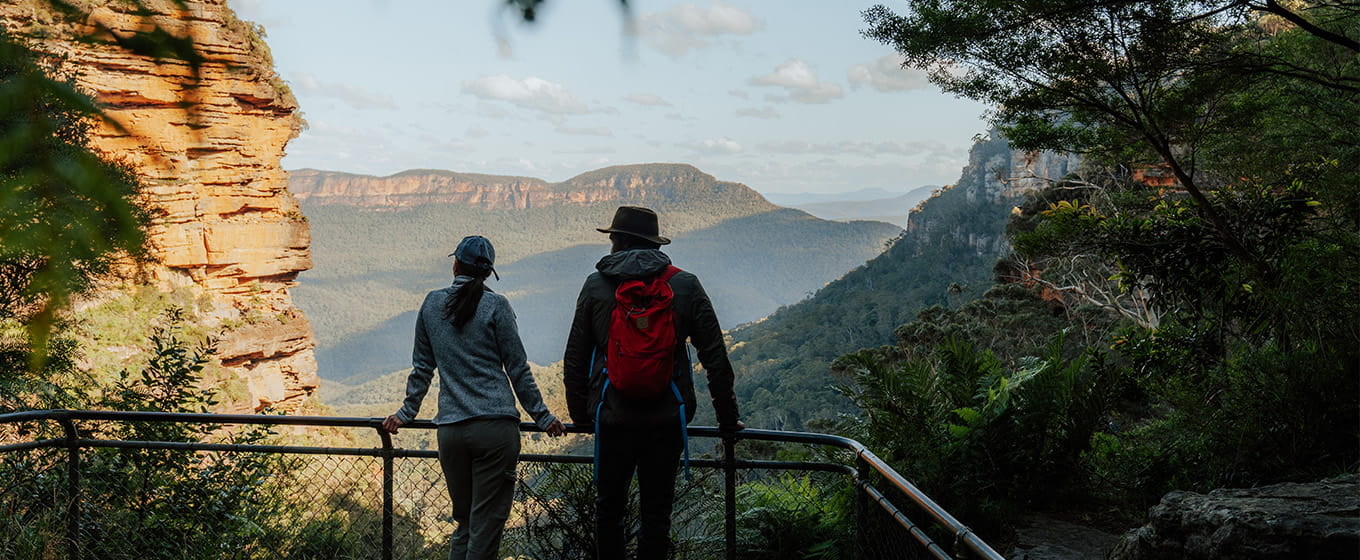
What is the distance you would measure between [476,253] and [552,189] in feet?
578

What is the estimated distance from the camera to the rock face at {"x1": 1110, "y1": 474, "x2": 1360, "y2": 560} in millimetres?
2551

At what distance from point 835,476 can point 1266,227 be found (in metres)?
3.40

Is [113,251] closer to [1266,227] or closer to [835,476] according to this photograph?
[835,476]

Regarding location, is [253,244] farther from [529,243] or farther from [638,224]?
[529,243]

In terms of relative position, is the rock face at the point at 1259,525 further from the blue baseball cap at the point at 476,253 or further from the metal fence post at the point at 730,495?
the blue baseball cap at the point at 476,253

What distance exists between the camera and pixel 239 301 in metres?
28.1

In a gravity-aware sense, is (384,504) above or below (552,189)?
below

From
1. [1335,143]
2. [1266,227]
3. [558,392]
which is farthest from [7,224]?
[558,392]

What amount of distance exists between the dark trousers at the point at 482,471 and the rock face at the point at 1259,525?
2566mm

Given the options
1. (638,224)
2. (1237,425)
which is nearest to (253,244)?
(638,224)

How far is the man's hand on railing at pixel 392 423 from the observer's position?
10.8 feet

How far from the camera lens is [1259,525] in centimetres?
268

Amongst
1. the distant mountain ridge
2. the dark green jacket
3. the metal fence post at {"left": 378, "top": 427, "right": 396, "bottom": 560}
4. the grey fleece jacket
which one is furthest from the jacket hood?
the distant mountain ridge

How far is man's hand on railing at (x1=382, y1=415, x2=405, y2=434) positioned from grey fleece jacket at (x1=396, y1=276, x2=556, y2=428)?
116 mm
